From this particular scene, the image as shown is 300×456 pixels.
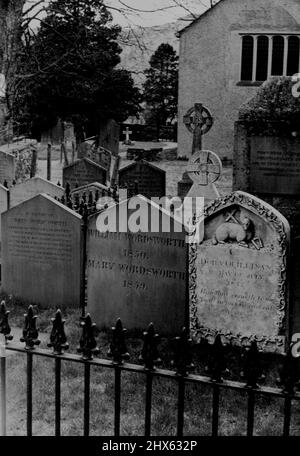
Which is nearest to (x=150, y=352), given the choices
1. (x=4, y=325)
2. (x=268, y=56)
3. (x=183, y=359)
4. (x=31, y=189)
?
(x=183, y=359)

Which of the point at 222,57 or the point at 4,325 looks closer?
the point at 4,325

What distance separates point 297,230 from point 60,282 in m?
3.00

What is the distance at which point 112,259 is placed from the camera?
777cm

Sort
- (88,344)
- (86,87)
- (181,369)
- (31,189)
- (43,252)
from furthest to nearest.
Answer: (86,87)
(31,189)
(43,252)
(88,344)
(181,369)

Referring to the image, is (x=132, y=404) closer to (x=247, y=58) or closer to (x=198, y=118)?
(x=198, y=118)

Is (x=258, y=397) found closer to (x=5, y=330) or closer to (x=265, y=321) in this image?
(x=265, y=321)

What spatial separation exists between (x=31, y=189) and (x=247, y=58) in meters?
19.5

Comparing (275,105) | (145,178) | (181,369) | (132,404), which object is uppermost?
(275,105)

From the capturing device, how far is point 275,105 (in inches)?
365

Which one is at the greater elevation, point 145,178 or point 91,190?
point 145,178

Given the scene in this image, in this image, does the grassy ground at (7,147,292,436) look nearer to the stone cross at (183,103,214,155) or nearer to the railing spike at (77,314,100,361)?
the railing spike at (77,314,100,361)

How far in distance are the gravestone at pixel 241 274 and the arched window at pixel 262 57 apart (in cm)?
2344

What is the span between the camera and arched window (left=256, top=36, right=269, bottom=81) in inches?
1149

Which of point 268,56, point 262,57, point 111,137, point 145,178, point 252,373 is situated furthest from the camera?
point 262,57
